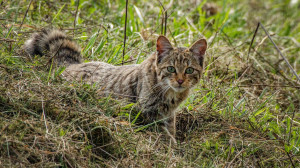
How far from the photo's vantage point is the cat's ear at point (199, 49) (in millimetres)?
3762

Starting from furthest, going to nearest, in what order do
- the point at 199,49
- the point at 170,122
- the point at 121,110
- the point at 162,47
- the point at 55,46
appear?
1. the point at 55,46
2. the point at 199,49
3. the point at 162,47
4. the point at 170,122
5. the point at 121,110

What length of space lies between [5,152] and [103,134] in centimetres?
73

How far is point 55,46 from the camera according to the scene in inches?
162

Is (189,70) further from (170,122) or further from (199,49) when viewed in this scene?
(170,122)

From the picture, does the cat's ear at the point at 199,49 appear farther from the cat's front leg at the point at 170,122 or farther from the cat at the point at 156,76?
the cat's front leg at the point at 170,122

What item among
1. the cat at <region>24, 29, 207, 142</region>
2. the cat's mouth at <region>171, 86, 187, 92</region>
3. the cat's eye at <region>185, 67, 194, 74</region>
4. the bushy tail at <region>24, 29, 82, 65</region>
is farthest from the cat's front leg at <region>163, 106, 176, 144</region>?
the bushy tail at <region>24, 29, 82, 65</region>

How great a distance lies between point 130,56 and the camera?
466 cm

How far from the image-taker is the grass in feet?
8.81

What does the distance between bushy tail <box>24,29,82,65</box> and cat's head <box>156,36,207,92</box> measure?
100 centimetres

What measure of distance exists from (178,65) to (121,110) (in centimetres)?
70

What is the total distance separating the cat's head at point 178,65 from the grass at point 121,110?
1.14 feet

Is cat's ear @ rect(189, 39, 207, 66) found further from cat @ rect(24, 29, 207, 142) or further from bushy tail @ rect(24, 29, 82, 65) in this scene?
bushy tail @ rect(24, 29, 82, 65)

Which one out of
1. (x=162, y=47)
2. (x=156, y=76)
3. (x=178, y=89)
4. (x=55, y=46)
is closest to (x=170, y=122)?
(x=178, y=89)

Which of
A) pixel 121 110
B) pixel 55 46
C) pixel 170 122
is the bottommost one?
pixel 170 122
